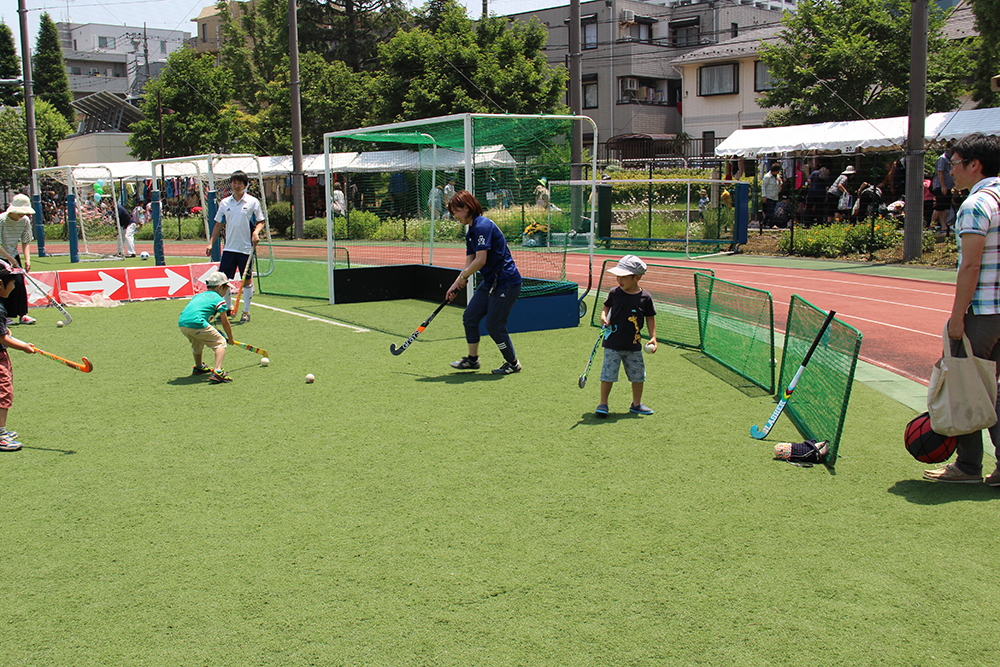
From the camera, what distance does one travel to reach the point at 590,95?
2084 inches

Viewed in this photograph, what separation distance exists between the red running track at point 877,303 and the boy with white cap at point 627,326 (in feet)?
10.5

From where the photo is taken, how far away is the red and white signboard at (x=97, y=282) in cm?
1406

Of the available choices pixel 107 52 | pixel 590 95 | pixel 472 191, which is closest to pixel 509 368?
pixel 472 191

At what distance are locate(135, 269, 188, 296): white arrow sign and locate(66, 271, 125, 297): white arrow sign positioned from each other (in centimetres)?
34

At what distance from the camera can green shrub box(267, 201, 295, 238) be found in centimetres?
3319

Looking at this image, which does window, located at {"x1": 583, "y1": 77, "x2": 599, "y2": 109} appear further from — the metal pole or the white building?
the white building

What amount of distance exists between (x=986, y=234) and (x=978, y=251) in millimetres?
113

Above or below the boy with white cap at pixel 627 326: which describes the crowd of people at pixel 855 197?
above

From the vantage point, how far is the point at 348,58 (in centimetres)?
4981

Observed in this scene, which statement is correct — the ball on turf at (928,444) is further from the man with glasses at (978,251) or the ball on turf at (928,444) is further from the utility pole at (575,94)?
the utility pole at (575,94)

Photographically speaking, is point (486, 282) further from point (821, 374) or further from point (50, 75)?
point (50, 75)

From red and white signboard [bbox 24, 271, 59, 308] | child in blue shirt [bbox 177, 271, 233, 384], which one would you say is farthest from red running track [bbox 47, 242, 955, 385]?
child in blue shirt [bbox 177, 271, 233, 384]

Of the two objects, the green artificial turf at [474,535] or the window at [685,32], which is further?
the window at [685,32]

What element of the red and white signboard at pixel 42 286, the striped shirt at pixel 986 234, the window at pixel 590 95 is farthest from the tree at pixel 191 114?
the striped shirt at pixel 986 234
